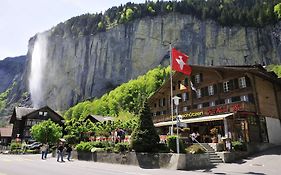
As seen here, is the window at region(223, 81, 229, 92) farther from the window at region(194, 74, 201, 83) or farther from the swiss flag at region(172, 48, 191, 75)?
the swiss flag at region(172, 48, 191, 75)

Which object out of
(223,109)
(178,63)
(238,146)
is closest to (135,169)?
(178,63)

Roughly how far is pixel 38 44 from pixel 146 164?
134 meters

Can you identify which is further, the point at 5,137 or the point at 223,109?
the point at 5,137

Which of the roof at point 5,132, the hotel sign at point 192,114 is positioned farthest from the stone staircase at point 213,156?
the roof at point 5,132

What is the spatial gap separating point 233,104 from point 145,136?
12.0 m

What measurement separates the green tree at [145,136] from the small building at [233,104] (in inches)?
177

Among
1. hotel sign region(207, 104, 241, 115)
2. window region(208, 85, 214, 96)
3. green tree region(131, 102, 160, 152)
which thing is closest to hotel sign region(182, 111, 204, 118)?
hotel sign region(207, 104, 241, 115)

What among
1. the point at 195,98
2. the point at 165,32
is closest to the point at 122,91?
the point at 165,32

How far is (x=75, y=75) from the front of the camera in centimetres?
11512

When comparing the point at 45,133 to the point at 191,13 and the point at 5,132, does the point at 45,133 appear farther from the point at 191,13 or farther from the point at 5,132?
the point at 191,13

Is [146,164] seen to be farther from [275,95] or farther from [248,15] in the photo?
[248,15]

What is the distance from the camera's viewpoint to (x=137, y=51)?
10469 centimetres

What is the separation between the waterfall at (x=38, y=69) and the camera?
126981 mm

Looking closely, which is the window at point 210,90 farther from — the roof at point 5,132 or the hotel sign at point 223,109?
the roof at point 5,132
